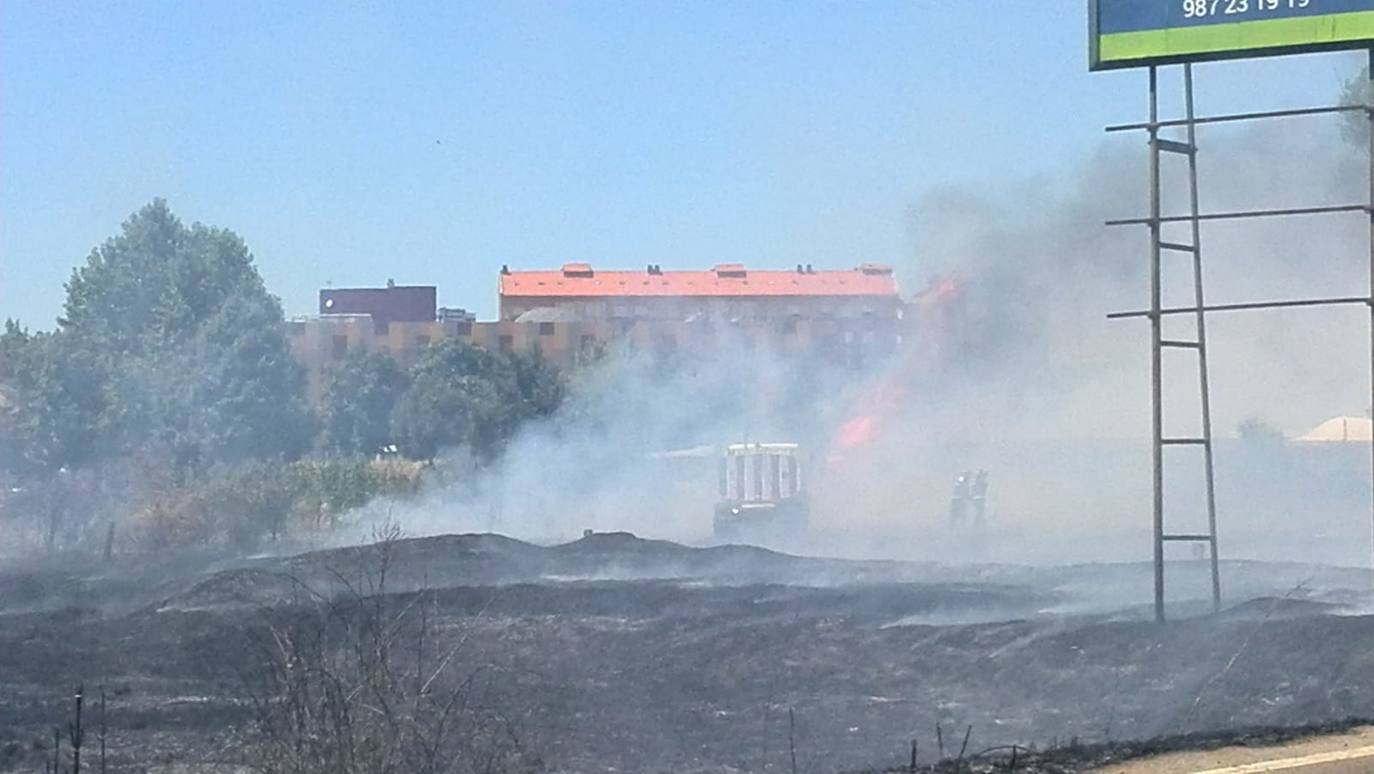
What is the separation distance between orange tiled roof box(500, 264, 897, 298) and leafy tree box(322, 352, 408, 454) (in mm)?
36935

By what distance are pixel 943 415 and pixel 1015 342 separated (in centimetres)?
472

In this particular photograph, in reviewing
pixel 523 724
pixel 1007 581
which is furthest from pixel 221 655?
pixel 1007 581

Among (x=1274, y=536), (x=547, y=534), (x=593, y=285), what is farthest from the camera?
(x=593, y=285)

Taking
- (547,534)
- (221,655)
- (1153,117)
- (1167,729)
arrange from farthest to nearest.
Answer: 1. (547,534)
2. (221,655)
3. (1153,117)
4. (1167,729)

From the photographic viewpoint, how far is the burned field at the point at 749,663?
14727 millimetres

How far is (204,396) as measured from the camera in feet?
174

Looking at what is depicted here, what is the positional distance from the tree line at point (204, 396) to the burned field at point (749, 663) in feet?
64.8

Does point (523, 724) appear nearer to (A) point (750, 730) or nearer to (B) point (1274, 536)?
(A) point (750, 730)

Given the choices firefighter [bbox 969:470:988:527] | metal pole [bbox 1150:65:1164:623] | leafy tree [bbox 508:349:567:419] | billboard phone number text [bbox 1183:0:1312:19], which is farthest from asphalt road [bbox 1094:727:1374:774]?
leafy tree [bbox 508:349:567:419]

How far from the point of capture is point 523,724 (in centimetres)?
1481

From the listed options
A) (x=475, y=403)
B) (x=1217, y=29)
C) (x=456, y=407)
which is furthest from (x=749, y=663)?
(x=456, y=407)

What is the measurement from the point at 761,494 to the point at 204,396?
17.5 meters

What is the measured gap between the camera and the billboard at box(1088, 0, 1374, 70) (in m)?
18.4

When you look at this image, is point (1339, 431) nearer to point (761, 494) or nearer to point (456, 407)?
point (761, 494)
